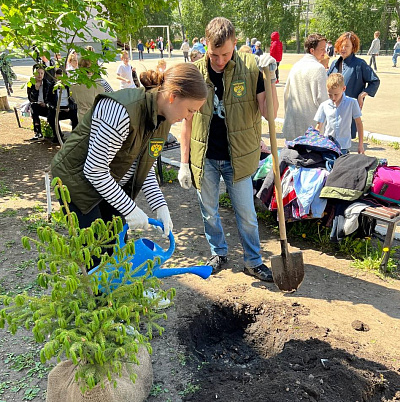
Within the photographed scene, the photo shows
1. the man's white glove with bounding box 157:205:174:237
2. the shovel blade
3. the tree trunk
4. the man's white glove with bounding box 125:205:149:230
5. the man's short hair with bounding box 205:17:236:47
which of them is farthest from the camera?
the tree trunk

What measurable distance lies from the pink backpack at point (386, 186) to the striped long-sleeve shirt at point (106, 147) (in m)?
2.31

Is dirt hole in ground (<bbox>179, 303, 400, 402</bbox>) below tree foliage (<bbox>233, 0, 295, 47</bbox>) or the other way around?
below

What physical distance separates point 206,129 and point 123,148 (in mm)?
1002

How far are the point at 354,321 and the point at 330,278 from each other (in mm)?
622

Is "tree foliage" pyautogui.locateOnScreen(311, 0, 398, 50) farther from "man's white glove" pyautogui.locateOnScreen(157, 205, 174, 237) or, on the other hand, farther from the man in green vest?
"man's white glove" pyautogui.locateOnScreen(157, 205, 174, 237)

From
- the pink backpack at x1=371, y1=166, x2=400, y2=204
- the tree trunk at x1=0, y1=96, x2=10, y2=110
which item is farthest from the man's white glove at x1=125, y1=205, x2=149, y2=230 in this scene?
the tree trunk at x1=0, y1=96, x2=10, y2=110

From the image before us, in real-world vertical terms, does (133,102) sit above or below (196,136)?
above

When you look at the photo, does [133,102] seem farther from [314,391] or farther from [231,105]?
[314,391]

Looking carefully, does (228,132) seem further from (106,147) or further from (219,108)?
(106,147)

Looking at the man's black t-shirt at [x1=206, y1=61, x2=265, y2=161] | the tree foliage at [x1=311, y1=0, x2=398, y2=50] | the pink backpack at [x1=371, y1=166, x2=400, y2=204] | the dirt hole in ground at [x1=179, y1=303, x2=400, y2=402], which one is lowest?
the dirt hole in ground at [x1=179, y1=303, x2=400, y2=402]

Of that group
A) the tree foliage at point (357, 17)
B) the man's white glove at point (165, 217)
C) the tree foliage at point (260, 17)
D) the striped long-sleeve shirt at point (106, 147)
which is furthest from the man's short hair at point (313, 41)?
the tree foliage at point (357, 17)

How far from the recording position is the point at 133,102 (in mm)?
2254

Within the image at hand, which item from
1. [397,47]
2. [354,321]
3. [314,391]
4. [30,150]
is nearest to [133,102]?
[314,391]

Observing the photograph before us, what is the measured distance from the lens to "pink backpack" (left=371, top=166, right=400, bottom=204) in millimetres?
3742
